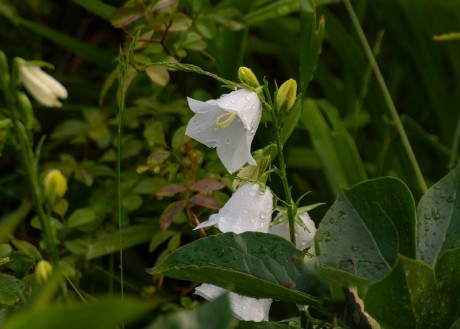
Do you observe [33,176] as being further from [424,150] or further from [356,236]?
[424,150]

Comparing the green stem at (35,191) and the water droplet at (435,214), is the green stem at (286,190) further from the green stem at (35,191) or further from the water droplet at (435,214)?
the green stem at (35,191)

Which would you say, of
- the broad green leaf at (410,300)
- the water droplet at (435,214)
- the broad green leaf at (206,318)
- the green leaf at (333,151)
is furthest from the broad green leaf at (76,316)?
the green leaf at (333,151)

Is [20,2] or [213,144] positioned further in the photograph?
[20,2]

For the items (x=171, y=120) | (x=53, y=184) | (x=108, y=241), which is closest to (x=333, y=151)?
(x=171, y=120)

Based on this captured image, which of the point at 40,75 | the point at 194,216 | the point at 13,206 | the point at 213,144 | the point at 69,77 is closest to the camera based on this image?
the point at 40,75

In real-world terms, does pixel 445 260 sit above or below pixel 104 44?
above

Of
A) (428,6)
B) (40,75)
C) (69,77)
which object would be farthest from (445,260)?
(428,6)

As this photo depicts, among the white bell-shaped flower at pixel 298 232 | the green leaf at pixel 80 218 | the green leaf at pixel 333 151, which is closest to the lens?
the white bell-shaped flower at pixel 298 232
